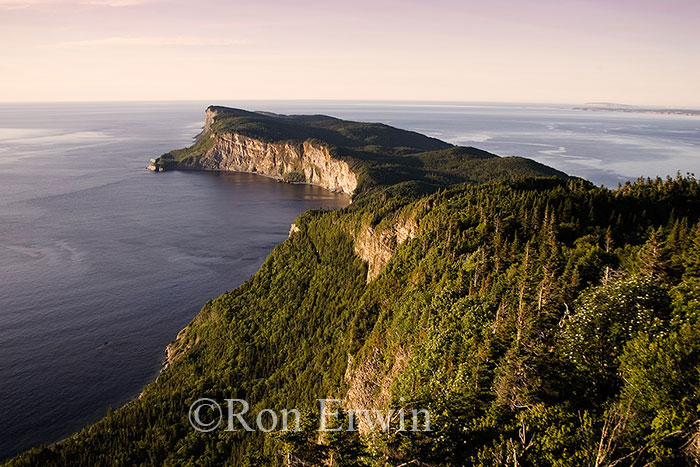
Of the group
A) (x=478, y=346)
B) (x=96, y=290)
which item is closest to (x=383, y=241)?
(x=478, y=346)

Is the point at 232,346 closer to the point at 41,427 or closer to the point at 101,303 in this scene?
the point at 41,427

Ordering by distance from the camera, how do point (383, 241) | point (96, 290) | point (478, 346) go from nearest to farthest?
point (478, 346), point (383, 241), point (96, 290)

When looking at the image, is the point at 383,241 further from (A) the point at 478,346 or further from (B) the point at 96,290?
(B) the point at 96,290

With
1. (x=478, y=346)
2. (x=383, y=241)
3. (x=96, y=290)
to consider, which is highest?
(x=478, y=346)

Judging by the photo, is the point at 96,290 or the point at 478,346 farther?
the point at 96,290

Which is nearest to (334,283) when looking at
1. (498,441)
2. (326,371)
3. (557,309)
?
(326,371)

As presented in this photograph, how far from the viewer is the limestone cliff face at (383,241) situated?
265ft

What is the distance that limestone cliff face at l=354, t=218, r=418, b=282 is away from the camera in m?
80.8

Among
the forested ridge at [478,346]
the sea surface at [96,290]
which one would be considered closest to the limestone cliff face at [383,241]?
the forested ridge at [478,346]

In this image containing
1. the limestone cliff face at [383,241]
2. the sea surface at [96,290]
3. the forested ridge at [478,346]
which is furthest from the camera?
the limestone cliff face at [383,241]

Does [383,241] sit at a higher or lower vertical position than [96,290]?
higher

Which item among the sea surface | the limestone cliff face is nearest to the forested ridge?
the limestone cliff face

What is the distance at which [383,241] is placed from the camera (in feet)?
278

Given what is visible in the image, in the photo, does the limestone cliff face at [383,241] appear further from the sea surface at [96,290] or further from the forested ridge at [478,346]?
the sea surface at [96,290]
